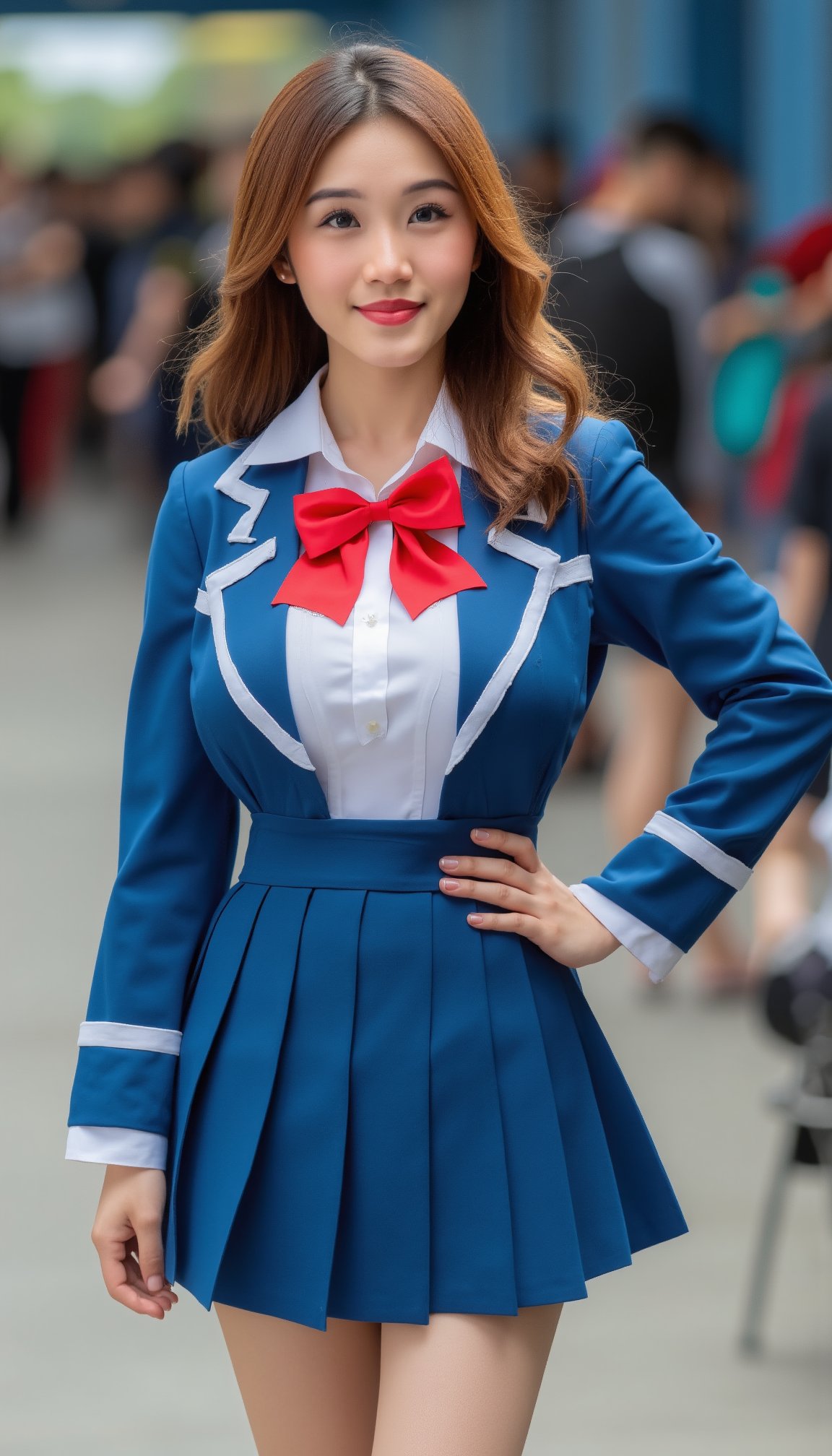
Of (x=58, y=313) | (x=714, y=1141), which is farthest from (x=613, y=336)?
(x=58, y=313)

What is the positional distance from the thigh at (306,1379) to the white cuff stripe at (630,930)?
0.45m

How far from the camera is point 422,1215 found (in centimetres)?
209

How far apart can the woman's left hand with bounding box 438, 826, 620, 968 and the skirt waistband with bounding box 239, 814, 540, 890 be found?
14 millimetres

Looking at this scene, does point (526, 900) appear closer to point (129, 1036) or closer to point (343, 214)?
point (129, 1036)

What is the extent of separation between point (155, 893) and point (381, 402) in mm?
548

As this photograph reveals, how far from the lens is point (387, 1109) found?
2104 mm

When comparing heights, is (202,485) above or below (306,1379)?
above

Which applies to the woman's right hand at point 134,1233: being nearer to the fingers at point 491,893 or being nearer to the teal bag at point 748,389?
the fingers at point 491,893

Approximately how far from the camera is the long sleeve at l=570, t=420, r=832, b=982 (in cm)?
214

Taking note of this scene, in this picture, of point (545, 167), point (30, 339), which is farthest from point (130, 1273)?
point (30, 339)

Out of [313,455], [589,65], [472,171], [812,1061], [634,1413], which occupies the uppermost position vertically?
[589,65]

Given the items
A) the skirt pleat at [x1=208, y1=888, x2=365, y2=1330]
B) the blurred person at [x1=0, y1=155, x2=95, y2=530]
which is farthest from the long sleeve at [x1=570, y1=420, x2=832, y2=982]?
the blurred person at [x1=0, y1=155, x2=95, y2=530]

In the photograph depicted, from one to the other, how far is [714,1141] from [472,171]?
10.7ft

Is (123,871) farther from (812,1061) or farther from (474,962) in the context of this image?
(812,1061)
